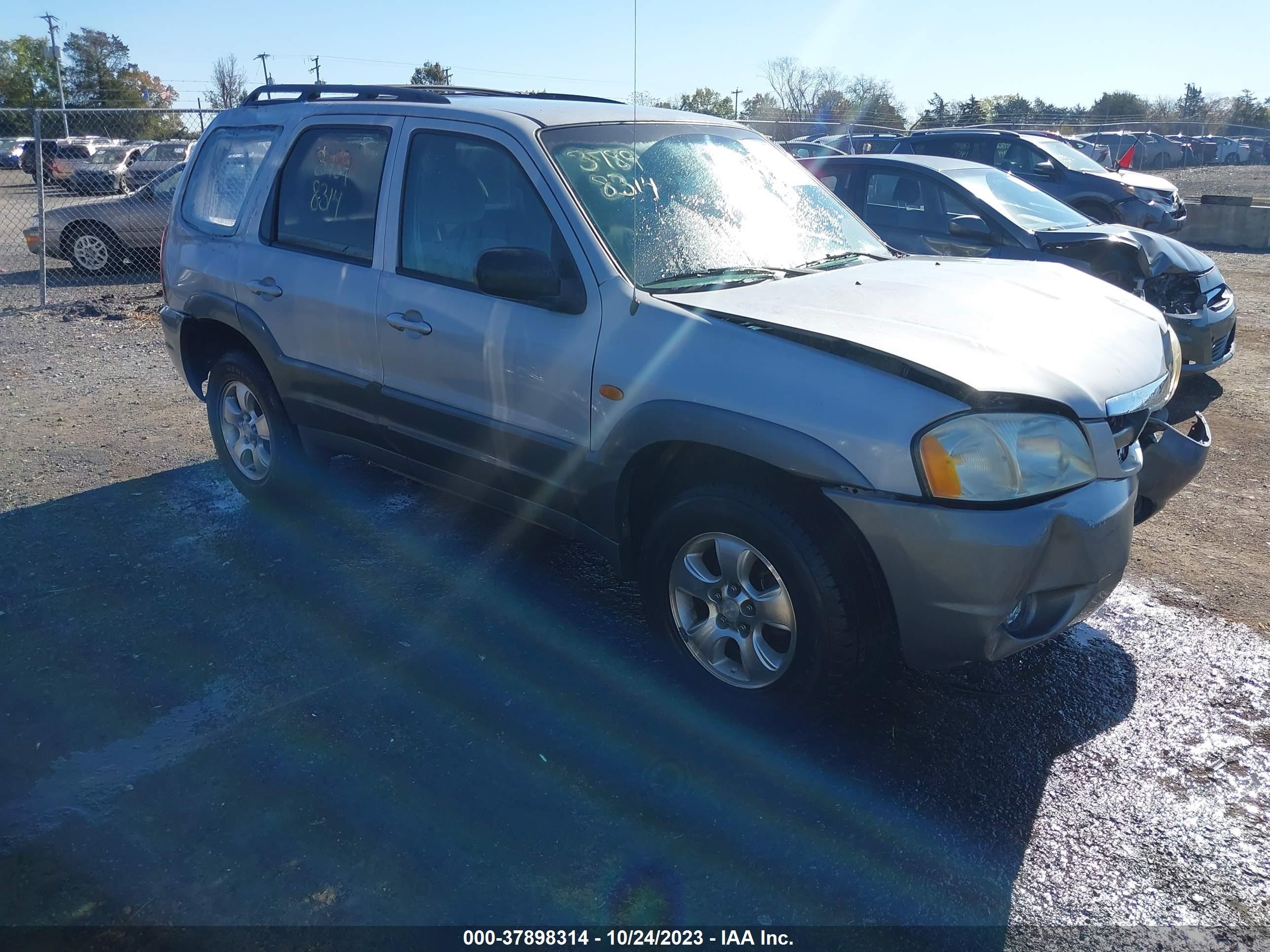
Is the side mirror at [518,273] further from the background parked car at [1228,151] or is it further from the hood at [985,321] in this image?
the background parked car at [1228,151]

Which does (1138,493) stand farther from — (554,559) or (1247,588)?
(554,559)

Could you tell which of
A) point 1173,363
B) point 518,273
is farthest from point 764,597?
point 1173,363

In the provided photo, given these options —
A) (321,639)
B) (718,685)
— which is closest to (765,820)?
(718,685)

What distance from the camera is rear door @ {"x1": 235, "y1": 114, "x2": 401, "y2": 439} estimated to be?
4.27 metres

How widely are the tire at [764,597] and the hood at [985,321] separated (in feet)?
1.92

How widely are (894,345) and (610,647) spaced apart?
1636 mm

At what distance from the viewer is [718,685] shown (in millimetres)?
3383

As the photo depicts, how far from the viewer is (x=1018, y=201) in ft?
26.2

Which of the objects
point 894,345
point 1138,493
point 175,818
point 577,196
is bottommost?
point 175,818

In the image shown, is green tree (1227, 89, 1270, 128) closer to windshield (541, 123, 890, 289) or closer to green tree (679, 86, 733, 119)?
green tree (679, 86, 733, 119)

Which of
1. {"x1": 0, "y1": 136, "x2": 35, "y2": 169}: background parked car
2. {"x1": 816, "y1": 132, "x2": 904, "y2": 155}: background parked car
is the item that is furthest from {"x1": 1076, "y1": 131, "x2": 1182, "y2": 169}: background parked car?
{"x1": 0, "y1": 136, "x2": 35, "y2": 169}: background parked car

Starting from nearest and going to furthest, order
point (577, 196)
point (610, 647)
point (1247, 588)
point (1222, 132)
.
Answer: point (577, 196) → point (610, 647) → point (1247, 588) → point (1222, 132)

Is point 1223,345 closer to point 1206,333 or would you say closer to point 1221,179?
point 1206,333

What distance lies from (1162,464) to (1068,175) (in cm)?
1170
